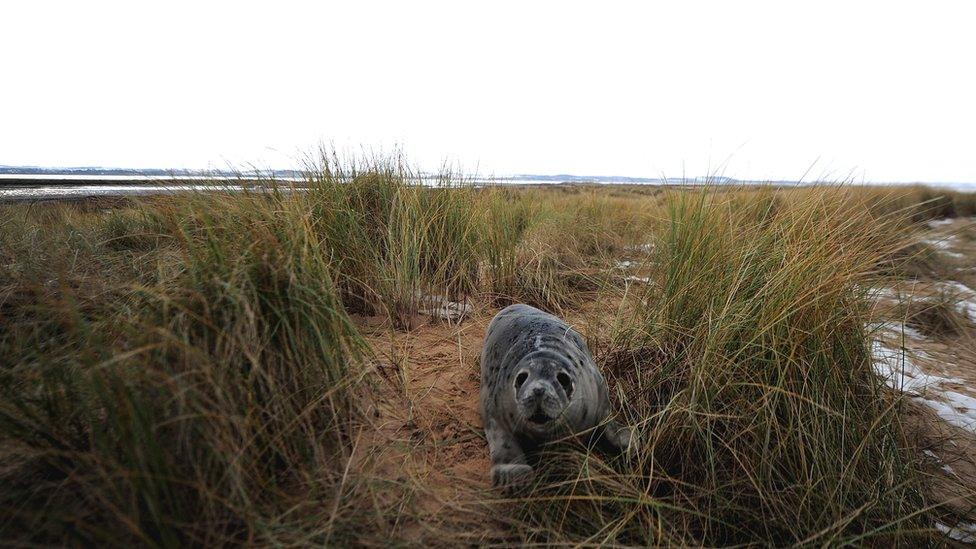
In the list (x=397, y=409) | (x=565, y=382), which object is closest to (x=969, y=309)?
(x=565, y=382)

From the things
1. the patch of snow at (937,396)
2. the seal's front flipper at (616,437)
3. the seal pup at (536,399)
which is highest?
the seal pup at (536,399)

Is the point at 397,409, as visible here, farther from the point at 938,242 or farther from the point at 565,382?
the point at 938,242

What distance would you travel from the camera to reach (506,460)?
1.86m

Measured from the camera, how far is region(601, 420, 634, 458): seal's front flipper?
6.46ft

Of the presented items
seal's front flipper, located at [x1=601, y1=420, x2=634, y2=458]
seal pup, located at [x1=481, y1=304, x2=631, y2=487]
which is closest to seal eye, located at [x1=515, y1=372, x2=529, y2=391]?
seal pup, located at [x1=481, y1=304, x2=631, y2=487]

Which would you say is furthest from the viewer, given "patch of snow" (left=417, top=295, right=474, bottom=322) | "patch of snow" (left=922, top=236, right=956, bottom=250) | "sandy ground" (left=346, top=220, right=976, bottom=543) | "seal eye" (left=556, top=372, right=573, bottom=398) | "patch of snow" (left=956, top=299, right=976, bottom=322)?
"patch of snow" (left=956, top=299, right=976, bottom=322)

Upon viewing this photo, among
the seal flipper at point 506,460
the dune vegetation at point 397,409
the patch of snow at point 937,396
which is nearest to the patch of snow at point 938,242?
the dune vegetation at point 397,409

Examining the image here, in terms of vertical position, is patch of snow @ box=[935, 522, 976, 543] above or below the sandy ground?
below

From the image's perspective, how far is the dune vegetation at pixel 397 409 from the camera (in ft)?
4.08

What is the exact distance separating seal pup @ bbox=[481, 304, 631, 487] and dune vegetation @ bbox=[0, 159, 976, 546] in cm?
12

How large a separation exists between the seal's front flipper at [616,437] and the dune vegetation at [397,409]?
84mm

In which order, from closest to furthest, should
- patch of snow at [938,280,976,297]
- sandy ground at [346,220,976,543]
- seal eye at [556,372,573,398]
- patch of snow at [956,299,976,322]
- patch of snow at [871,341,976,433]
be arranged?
sandy ground at [346,220,976,543]
seal eye at [556,372,573,398]
patch of snow at [871,341,976,433]
patch of snow at [956,299,976,322]
patch of snow at [938,280,976,297]

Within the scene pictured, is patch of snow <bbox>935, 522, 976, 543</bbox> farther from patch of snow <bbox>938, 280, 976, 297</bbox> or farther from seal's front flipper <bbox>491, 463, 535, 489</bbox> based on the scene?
patch of snow <bbox>938, 280, 976, 297</bbox>

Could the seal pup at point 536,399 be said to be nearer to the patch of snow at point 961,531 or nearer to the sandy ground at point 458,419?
the sandy ground at point 458,419
